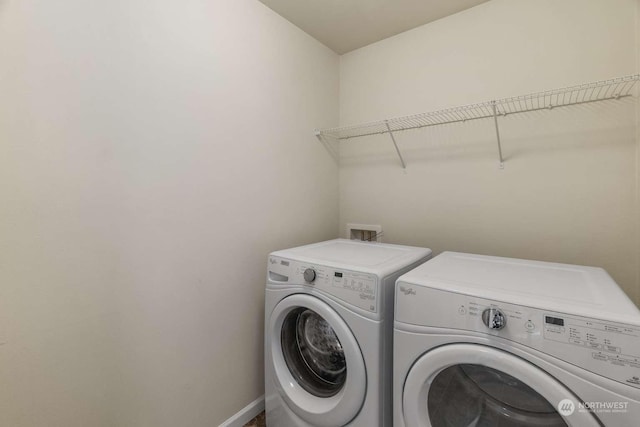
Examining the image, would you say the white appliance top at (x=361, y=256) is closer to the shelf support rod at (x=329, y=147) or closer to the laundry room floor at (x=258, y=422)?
the shelf support rod at (x=329, y=147)

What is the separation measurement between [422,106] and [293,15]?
0.98 metres

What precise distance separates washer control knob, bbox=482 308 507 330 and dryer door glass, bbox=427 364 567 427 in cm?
23

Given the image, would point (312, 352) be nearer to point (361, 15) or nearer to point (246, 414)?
point (246, 414)

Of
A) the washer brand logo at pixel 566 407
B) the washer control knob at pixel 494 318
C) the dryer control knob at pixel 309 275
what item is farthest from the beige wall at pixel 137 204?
the washer brand logo at pixel 566 407

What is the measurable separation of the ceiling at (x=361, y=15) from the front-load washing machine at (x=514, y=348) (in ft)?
4.91

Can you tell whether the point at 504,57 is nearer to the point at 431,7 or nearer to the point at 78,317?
the point at 431,7

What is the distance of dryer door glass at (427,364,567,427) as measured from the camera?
3.09ft

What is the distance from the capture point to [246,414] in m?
1.55

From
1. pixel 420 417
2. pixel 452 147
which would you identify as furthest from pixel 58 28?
pixel 452 147

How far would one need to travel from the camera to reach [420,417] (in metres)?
0.95

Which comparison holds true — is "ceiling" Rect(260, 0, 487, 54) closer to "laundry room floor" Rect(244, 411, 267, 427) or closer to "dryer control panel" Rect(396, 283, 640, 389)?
"dryer control panel" Rect(396, 283, 640, 389)

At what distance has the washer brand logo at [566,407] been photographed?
72 cm

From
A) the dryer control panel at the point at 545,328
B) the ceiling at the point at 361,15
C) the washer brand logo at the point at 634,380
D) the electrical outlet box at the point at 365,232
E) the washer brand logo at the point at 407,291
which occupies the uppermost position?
the ceiling at the point at 361,15

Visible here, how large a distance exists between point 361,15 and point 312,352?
6.43ft
